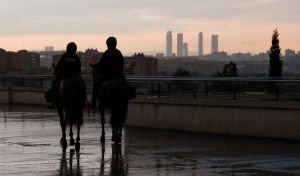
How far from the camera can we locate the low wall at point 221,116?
18.1 metres

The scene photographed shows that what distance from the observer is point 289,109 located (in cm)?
1800

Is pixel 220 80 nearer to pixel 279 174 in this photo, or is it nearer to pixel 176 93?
pixel 176 93

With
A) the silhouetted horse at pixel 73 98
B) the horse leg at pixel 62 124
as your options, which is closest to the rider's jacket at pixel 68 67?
the silhouetted horse at pixel 73 98

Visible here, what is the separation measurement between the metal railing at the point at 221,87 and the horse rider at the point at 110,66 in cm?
406

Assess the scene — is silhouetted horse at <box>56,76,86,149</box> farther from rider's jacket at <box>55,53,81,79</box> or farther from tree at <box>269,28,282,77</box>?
tree at <box>269,28,282,77</box>

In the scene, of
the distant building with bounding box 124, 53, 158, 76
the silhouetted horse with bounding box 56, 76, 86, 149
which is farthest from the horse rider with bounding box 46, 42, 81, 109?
the distant building with bounding box 124, 53, 158, 76

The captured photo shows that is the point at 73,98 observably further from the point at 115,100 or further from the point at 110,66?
the point at 110,66

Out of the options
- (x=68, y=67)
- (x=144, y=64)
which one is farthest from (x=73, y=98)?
(x=144, y=64)

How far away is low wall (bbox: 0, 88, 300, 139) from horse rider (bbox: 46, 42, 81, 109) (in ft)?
15.3

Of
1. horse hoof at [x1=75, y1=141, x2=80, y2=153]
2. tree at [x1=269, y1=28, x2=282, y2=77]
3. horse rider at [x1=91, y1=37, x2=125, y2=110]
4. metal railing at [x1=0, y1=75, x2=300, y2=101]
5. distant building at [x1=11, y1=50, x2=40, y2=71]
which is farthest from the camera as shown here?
distant building at [x1=11, y1=50, x2=40, y2=71]

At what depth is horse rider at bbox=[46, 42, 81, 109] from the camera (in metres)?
16.5

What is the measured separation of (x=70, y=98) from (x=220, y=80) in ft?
18.8

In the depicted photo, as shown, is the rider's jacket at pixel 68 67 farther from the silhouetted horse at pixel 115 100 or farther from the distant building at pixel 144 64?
the distant building at pixel 144 64

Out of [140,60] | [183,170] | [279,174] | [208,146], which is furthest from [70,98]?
[140,60]
